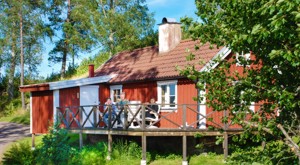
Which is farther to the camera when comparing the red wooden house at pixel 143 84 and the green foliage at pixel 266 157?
the red wooden house at pixel 143 84

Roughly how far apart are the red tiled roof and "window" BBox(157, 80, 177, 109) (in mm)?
439

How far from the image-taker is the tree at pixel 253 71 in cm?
538

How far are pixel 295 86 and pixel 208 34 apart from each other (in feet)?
4.84

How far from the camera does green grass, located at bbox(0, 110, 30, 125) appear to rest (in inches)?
1326

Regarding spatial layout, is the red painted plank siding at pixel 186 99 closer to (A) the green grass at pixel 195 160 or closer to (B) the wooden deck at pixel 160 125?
(B) the wooden deck at pixel 160 125

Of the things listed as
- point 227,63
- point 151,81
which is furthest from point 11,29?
point 227,63

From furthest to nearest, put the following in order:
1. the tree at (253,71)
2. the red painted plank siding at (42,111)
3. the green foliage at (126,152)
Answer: the red painted plank siding at (42,111), the green foliage at (126,152), the tree at (253,71)

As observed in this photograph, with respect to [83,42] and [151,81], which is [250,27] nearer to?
[151,81]

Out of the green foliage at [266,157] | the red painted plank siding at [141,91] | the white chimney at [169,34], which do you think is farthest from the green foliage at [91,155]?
the green foliage at [266,157]

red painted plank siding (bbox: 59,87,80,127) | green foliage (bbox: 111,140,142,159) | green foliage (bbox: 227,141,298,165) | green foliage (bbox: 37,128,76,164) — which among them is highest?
red painted plank siding (bbox: 59,87,80,127)

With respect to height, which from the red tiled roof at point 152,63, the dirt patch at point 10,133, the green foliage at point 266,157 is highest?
the red tiled roof at point 152,63

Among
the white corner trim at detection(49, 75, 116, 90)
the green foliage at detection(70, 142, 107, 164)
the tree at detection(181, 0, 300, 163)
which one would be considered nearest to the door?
the white corner trim at detection(49, 75, 116, 90)

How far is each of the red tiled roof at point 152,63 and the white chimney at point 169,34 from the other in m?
0.33

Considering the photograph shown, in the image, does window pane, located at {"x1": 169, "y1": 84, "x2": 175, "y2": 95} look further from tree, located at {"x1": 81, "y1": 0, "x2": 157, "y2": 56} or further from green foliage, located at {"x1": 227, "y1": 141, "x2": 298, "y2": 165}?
tree, located at {"x1": 81, "y1": 0, "x2": 157, "y2": 56}
